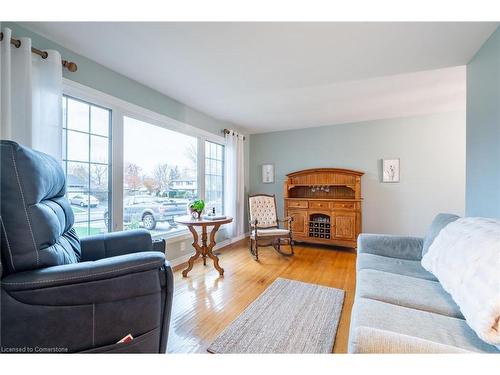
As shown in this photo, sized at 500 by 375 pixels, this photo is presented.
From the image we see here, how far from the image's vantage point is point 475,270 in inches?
38.0

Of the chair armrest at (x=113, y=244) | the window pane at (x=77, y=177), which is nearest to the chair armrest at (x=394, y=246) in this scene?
the chair armrest at (x=113, y=244)

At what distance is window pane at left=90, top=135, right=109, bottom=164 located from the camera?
2125 mm

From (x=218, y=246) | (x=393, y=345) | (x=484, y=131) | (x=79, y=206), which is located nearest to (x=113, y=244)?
(x=79, y=206)

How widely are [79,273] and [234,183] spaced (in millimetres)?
3178

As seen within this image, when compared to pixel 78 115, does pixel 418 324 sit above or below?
below

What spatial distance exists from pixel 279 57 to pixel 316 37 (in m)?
0.36

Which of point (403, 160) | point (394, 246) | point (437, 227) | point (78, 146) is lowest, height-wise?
point (394, 246)

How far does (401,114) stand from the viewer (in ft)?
11.8

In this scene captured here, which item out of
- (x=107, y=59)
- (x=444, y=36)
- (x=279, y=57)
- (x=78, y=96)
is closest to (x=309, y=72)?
(x=279, y=57)

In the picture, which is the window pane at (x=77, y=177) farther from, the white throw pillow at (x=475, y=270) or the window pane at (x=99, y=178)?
the white throw pillow at (x=475, y=270)

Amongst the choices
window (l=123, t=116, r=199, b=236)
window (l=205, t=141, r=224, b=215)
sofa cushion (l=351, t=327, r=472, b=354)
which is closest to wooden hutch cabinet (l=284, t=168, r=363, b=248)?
window (l=205, t=141, r=224, b=215)

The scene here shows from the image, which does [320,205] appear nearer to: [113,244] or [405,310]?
[405,310]

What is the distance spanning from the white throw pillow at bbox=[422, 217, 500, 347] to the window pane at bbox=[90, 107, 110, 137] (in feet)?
9.58
